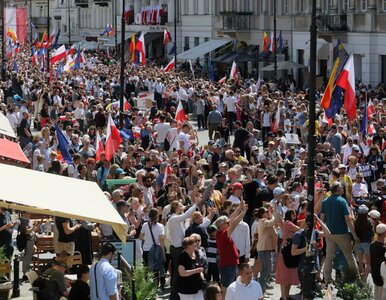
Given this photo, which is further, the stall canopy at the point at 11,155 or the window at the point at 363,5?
the window at the point at 363,5

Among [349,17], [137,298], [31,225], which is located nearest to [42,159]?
[31,225]

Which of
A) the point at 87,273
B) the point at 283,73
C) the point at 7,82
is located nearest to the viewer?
the point at 87,273

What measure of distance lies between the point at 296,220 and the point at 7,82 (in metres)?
34.8

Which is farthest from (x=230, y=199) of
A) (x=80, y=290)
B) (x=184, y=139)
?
(x=184, y=139)

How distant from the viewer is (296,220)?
16672 mm

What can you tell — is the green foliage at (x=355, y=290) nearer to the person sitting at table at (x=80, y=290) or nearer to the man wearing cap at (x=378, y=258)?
the man wearing cap at (x=378, y=258)

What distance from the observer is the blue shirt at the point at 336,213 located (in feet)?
55.7

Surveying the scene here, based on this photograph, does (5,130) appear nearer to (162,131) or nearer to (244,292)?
(162,131)

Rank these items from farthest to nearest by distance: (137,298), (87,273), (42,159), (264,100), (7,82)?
A: (7,82) → (264,100) → (42,159) → (137,298) → (87,273)

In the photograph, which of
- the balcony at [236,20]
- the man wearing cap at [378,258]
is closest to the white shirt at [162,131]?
the man wearing cap at [378,258]

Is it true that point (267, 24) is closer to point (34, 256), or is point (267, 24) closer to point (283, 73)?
point (283, 73)

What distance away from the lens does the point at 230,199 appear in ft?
59.4

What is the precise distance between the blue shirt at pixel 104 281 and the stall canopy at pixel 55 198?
0.39 meters

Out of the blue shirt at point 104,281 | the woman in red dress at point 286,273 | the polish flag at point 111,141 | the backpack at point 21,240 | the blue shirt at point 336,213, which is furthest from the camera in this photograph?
the polish flag at point 111,141
